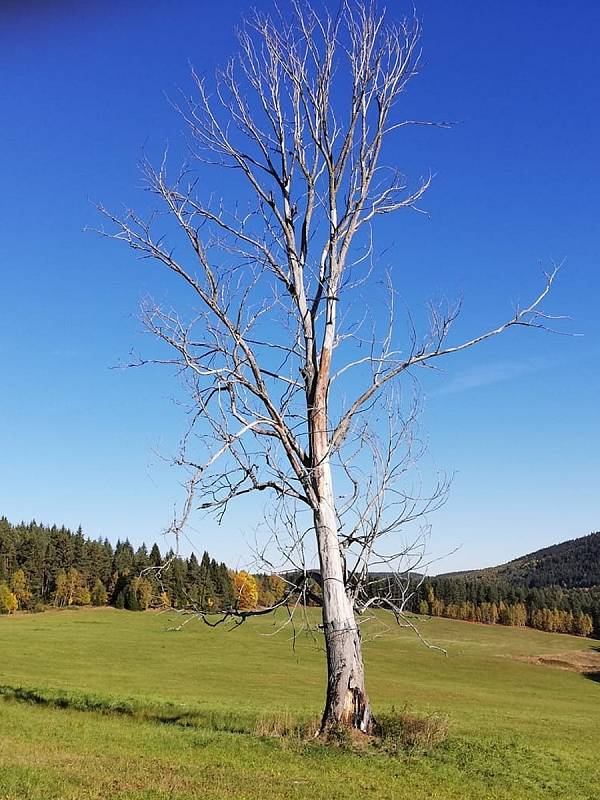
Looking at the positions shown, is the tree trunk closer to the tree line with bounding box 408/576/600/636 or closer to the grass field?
the grass field

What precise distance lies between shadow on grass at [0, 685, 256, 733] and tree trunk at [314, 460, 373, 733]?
2760 mm

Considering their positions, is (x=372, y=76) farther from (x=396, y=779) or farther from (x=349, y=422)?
(x=396, y=779)

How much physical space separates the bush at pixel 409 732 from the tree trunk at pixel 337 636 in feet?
1.13

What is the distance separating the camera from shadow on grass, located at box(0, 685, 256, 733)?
13.3m

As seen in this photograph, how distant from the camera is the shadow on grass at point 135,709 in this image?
43.5 feet

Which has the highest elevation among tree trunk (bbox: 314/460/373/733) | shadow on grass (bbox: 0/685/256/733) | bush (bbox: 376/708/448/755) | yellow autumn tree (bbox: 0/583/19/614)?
yellow autumn tree (bbox: 0/583/19/614)

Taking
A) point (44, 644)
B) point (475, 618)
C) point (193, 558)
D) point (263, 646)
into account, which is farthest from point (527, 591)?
point (44, 644)

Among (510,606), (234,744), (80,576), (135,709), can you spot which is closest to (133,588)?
(80,576)

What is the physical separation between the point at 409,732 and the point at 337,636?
174 cm

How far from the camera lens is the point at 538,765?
364 inches

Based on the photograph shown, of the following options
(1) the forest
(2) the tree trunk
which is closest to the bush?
(2) the tree trunk

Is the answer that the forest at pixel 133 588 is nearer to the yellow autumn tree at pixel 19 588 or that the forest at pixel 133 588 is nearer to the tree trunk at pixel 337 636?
the yellow autumn tree at pixel 19 588

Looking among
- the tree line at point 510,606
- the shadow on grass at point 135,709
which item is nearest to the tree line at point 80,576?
the tree line at point 510,606

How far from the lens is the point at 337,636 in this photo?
9.73 meters
